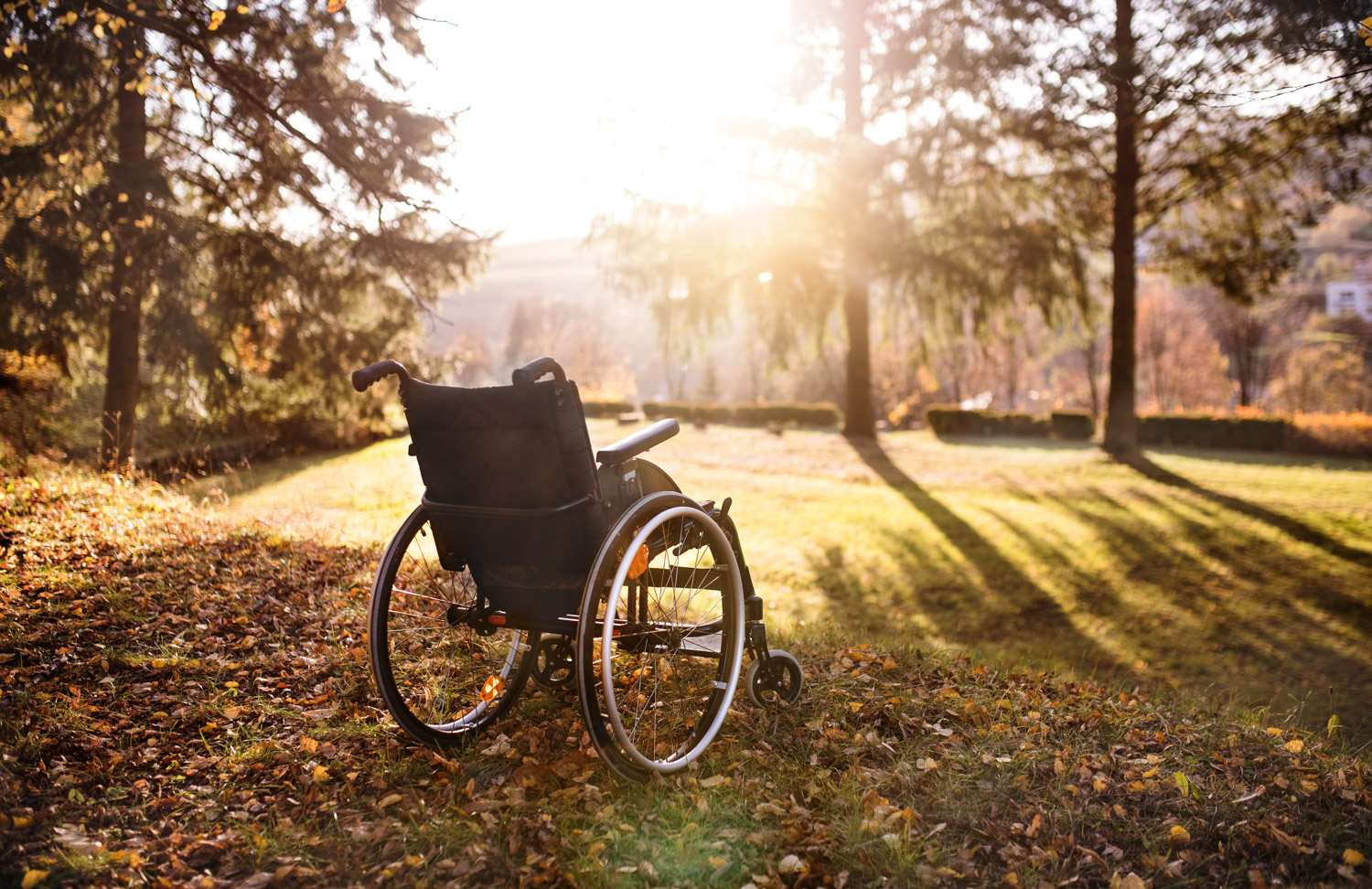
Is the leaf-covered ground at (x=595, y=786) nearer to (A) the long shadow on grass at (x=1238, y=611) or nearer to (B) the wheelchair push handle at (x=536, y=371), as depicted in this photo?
(B) the wheelchair push handle at (x=536, y=371)

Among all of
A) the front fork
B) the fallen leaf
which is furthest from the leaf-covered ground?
the front fork

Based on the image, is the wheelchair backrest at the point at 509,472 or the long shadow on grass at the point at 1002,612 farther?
the long shadow on grass at the point at 1002,612

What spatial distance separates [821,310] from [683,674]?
12694mm

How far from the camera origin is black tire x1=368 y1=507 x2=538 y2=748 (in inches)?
97.1

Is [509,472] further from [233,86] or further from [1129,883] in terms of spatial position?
[233,86]

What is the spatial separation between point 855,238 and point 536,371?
478 inches

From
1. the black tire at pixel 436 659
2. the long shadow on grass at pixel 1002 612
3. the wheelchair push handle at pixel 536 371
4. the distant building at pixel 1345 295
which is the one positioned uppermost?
the distant building at pixel 1345 295

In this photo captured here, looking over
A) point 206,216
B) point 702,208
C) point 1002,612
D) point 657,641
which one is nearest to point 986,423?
point 702,208

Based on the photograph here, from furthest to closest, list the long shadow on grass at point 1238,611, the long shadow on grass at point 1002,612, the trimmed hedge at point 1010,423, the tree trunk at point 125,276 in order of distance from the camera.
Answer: the trimmed hedge at point 1010,423 → the tree trunk at point 125,276 → the long shadow on grass at point 1002,612 → the long shadow on grass at point 1238,611

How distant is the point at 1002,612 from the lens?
7141mm

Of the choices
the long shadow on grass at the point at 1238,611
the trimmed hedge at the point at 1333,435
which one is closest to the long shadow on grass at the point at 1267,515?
the long shadow on grass at the point at 1238,611

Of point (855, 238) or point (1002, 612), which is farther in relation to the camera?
point (855, 238)

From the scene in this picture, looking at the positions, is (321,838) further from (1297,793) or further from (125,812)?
(1297,793)

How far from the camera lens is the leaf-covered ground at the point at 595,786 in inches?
85.0
